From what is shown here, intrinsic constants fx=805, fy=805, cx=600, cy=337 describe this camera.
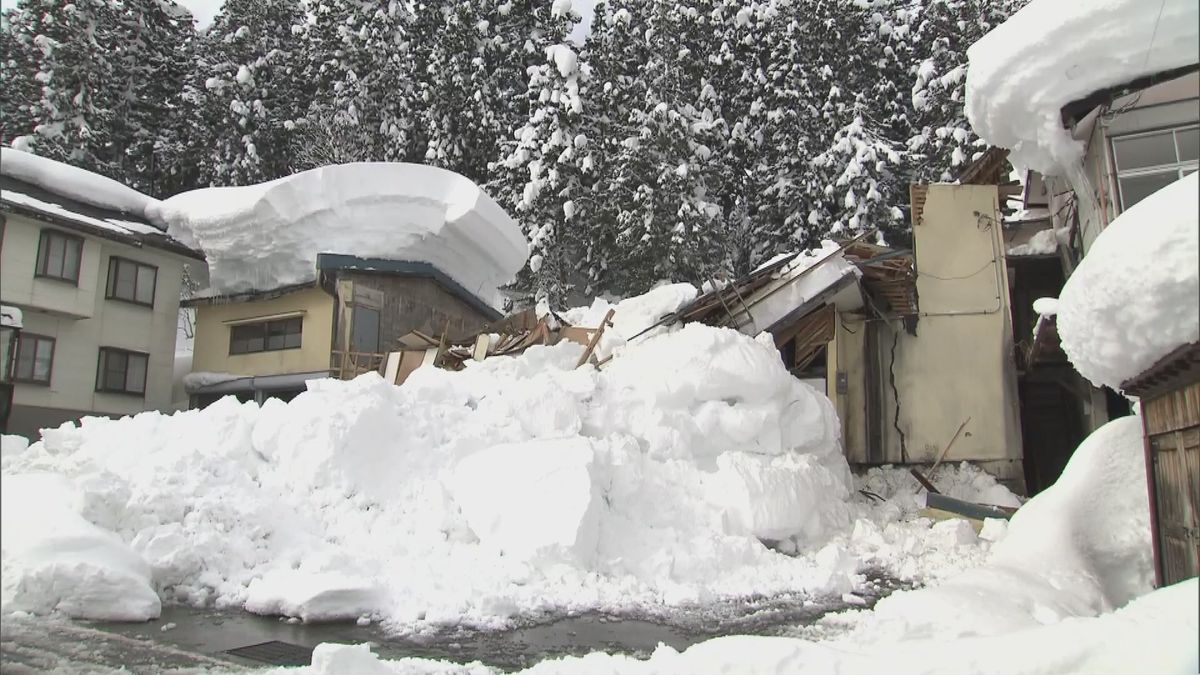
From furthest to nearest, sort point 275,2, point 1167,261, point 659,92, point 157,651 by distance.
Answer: point 275,2 → point 659,92 → point 157,651 → point 1167,261

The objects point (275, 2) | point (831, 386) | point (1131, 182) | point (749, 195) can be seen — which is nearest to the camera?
point (1131, 182)

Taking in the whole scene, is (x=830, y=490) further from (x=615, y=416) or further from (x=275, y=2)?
(x=275, y=2)

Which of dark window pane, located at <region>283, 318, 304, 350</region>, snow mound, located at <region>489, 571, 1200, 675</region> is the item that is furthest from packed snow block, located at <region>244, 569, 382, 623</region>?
dark window pane, located at <region>283, 318, 304, 350</region>

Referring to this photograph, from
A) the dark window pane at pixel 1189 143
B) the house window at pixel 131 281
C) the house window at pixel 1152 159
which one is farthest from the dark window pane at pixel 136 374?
the dark window pane at pixel 1189 143

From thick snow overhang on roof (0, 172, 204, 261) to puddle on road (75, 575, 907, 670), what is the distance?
16.7ft

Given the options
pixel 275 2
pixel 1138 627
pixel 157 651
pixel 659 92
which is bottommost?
pixel 157 651

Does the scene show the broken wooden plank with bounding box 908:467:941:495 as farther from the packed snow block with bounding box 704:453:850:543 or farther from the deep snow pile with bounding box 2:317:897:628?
the packed snow block with bounding box 704:453:850:543

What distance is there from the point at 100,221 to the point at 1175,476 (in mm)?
16381

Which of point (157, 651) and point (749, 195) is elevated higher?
point (749, 195)

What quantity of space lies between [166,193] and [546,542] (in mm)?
25614

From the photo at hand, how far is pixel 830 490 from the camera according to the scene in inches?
462

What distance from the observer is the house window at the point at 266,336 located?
1734 cm

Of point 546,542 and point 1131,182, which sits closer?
point 546,542

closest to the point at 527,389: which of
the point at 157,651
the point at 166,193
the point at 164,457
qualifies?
the point at 164,457
